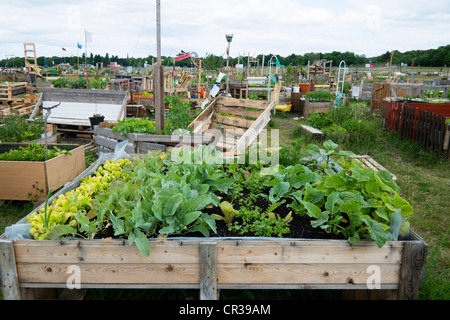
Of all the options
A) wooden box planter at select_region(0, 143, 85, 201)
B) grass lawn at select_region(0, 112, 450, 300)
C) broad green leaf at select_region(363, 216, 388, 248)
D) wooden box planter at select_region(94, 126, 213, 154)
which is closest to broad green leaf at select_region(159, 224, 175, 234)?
grass lawn at select_region(0, 112, 450, 300)

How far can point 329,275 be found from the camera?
2.13 meters

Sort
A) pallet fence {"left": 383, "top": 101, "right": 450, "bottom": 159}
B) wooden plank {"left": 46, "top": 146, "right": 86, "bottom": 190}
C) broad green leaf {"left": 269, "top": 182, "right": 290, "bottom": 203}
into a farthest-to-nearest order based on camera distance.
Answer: pallet fence {"left": 383, "top": 101, "right": 450, "bottom": 159}, wooden plank {"left": 46, "top": 146, "right": 86, "bottom": 190}, broad green leaf {"left": 269, "top": 182, "right": 290, "bottom": 203}

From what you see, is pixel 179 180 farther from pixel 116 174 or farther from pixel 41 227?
pixel 41 227

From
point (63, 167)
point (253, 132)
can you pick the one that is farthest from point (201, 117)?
point (63, 167)

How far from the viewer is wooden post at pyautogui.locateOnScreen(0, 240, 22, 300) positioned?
2043 millimetres

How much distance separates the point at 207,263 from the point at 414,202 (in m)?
3.95

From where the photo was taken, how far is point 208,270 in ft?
6.80

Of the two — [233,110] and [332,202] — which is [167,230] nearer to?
[332,202]

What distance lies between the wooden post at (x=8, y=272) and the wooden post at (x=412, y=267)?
8.09 ft

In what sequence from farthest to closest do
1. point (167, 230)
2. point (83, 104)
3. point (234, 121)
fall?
point (83, 104) → point (234, 121) → point (167, 230)

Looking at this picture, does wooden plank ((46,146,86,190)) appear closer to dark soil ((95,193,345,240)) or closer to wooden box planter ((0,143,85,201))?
wooden box planter ((0,143,85,201))

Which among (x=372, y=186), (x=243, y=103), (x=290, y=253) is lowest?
(x=290, y=253)

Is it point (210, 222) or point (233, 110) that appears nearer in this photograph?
point (210, 222)
